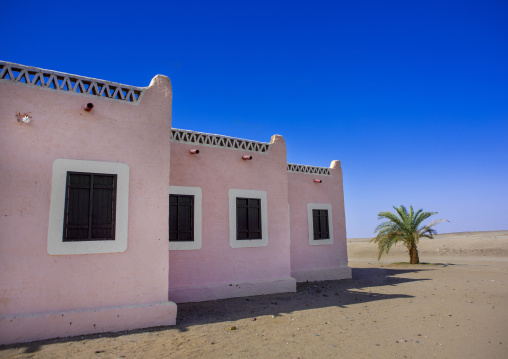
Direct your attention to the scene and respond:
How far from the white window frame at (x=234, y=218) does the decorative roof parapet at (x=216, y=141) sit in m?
1.29

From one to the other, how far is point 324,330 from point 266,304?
8.00 ft

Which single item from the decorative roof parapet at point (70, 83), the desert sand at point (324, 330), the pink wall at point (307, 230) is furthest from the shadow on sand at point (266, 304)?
the decorative roof parapet at point (70, 83)

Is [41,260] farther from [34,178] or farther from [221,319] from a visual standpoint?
[221,319]

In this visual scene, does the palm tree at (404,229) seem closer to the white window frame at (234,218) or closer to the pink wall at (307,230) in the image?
the pink wall at (307,230)

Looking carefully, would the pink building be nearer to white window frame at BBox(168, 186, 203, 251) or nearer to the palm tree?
white window frame at BBox(168, 186, 203, 251)

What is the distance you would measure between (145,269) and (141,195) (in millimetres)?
1350

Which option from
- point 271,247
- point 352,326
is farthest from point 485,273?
point 352,326

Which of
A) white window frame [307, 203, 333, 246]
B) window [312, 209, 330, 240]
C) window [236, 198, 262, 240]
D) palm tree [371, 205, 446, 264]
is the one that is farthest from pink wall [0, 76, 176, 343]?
palm tree [371, 205, 446, 264]

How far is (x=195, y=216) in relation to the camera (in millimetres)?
8664

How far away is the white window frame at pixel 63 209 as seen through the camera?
539 centimetres

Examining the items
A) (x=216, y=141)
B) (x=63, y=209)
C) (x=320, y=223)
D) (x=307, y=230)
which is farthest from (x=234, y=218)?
(x=320, y=223)

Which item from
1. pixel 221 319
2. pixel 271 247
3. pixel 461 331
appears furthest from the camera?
pixel 271 247

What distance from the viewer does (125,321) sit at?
18.4 ft

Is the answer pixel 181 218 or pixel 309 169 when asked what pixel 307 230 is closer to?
pixel 309 169
